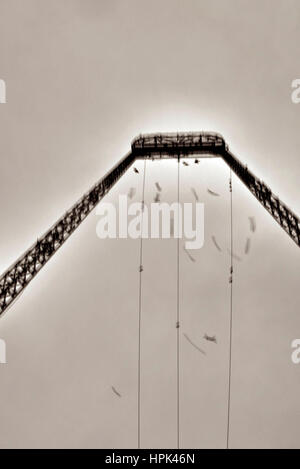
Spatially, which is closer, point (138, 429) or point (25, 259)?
point (25, 259)

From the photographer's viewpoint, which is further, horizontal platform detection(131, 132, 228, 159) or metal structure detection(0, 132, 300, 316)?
horizontal platform detection(131, 132, 228, 159)

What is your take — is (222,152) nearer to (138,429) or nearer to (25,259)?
(25,259)

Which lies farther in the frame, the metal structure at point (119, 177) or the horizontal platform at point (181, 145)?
the horizontal platform at point (181, 145)

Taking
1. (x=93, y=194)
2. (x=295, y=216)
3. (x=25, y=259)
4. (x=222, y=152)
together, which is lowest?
(x=25, y=259)
